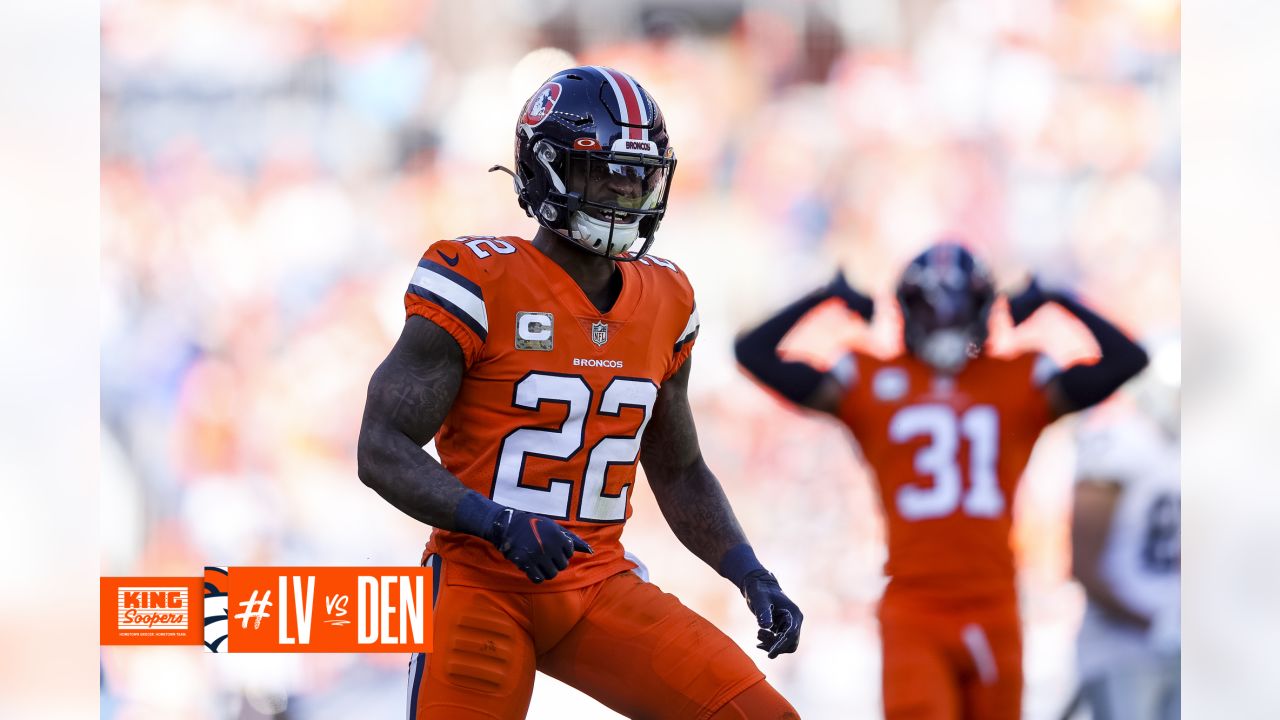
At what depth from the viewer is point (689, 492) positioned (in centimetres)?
268

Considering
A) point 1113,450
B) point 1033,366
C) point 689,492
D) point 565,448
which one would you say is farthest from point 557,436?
point 1113,450

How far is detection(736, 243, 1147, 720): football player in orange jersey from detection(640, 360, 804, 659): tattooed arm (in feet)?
2.00

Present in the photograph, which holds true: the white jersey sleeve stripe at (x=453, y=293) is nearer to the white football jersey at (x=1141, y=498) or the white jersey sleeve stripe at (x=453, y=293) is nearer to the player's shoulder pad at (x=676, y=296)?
the player's shoulder pad at (x=676, y=296)

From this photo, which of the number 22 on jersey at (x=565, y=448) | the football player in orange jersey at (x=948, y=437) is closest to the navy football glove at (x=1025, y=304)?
the football player in orange jersey at (x=948, y=437)

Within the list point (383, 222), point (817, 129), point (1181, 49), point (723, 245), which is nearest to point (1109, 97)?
point (1181, 49)

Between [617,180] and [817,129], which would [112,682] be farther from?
[817,129]

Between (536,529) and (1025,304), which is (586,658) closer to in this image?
(536,529)

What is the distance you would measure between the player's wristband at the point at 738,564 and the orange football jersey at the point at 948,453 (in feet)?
2.12

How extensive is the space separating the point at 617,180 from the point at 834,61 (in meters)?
1.30

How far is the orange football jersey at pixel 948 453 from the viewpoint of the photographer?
309 cm

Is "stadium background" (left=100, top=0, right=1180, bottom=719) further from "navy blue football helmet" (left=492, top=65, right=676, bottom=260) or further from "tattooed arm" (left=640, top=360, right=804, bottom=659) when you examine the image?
"navy blue football helmet" (left=492, top=65, right=676, bottom=260)

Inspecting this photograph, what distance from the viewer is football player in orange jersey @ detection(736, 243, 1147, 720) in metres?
3.03

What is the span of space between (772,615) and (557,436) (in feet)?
1.71
